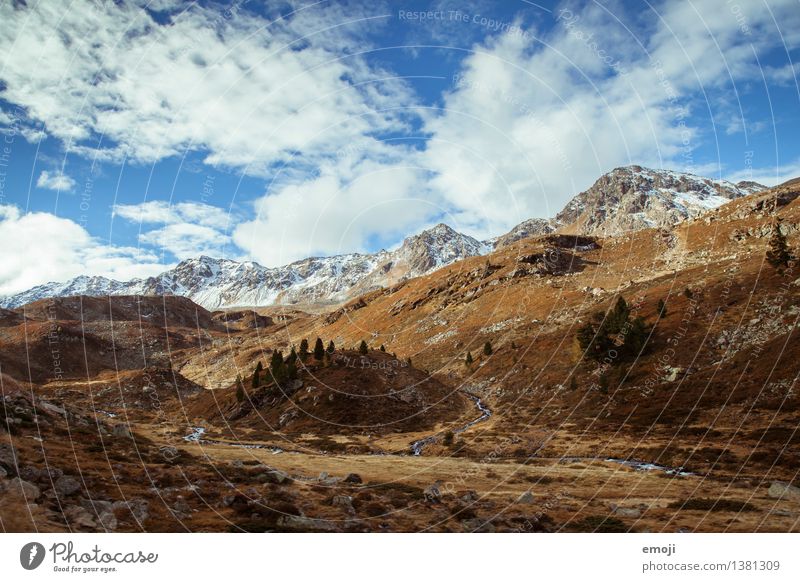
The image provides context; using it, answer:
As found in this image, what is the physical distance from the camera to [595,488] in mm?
30641

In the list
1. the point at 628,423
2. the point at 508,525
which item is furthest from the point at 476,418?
the point at 508,525

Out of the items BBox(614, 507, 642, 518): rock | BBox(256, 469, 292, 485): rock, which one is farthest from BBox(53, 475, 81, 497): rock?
BBox(614, 507, 642, 518): rock

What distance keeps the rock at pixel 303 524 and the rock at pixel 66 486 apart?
9.21m

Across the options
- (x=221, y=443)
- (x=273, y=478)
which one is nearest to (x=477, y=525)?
(x=273, y=478)

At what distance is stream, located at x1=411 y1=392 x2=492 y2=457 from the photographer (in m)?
50.2

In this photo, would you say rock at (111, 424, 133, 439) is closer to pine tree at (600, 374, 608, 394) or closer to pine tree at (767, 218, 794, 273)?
pine tree at (600, 374, 608, 394)

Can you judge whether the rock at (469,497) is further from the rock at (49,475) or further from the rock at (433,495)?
the rock at (49,475)

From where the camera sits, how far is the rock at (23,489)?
1652 centimetres

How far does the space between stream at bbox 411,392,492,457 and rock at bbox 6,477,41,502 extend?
3657 centimetres

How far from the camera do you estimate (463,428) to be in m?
58.8

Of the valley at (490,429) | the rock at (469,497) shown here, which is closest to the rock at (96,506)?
the valley at (490,429)

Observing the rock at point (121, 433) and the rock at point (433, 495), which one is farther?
the rock at point (121, 433)

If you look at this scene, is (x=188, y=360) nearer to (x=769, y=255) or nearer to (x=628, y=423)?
(x=628, y=423)
